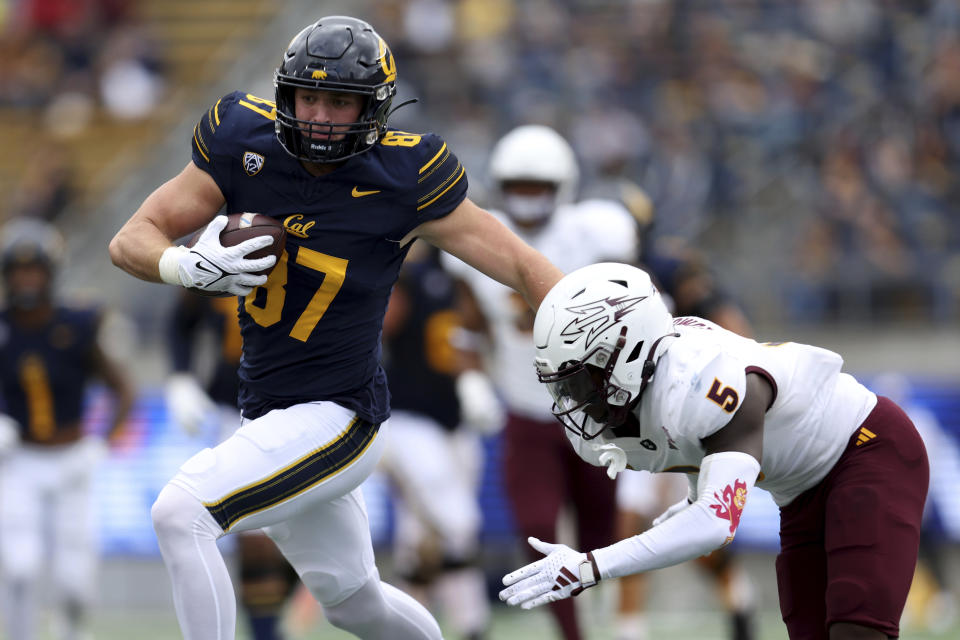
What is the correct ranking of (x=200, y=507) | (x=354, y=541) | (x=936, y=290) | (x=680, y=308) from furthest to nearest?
(x=936, y=290) → (x=680, y=308) → (x=354, y=541) → (x=200, y=507)

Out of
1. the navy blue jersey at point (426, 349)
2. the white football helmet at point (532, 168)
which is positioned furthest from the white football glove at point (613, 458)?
the navy blue jersey at point (426, 349)

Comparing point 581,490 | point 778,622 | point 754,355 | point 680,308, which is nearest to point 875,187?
point 778,622

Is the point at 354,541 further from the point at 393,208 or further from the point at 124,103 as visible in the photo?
the point at 124,103

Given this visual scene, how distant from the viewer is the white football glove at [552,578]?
355 centimetres

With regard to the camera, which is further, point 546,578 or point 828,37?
point 828,37

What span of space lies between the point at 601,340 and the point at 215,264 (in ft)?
3.38

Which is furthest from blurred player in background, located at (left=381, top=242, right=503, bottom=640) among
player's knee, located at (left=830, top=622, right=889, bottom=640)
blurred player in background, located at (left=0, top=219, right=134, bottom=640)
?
player's knee, located at (left=830, top=622, right=889, bottom=640)

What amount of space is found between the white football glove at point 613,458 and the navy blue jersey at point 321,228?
72 cm

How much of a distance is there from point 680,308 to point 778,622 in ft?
8.23

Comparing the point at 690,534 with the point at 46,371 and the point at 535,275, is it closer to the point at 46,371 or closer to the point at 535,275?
the point at 535,275

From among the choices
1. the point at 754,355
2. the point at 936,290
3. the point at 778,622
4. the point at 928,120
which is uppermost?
the point at 754,355

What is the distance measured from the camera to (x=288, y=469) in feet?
13.0

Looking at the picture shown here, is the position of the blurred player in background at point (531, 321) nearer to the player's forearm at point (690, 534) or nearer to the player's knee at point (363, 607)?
the player's knee at point (363, 607)

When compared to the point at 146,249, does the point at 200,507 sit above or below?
below
